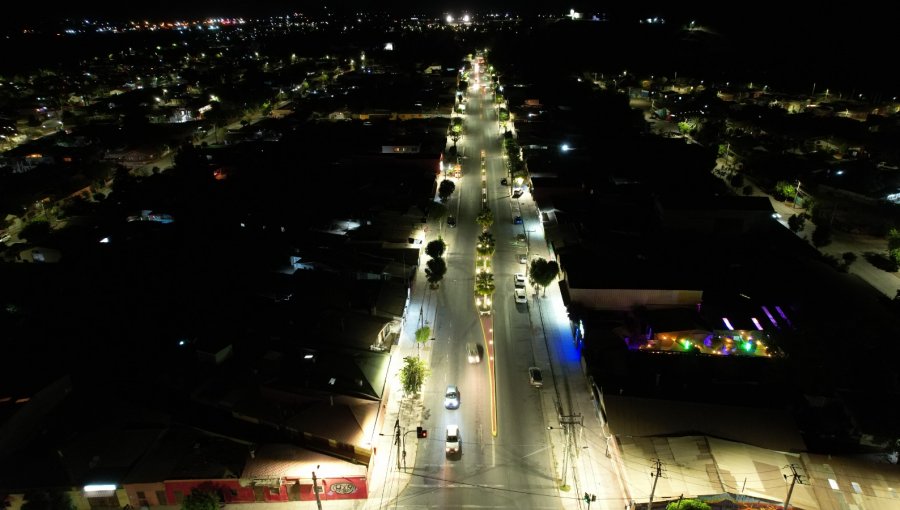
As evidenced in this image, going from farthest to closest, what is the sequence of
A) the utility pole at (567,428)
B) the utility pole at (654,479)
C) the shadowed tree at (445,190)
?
the shadowed tree at (445,190) → the utility pole at (567,428) → the utility pole at (654,479)

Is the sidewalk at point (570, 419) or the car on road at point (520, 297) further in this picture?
the car on road at point (520, 297)

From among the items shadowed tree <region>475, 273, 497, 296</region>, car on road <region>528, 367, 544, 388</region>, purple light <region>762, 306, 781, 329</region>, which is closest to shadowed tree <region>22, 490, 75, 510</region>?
car on road <region>528, 367, 544, 388</region>

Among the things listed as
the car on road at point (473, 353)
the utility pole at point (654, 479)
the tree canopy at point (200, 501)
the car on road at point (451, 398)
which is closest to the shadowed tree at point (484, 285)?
the car on road at point (473, 353)

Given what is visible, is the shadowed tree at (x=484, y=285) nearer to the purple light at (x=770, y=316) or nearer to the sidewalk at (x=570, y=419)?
the sidewalk at (x=570, y=419)

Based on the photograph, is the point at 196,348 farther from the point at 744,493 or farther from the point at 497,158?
the point at 497,158

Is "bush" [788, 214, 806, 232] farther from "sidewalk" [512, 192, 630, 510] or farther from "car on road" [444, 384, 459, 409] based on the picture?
"car on road" [444, 384, 459, 409]

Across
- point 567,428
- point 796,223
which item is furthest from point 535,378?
point 796,223

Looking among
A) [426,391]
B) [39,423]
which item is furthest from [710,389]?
[39,423]
